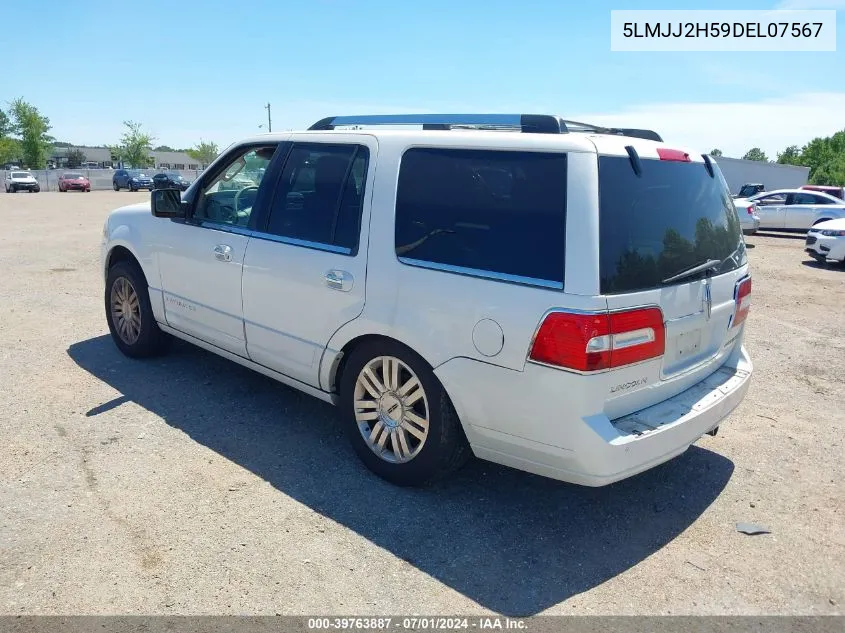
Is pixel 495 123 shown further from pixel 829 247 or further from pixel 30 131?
pixel 30 131

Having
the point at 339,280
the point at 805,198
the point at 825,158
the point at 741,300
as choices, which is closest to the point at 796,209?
the point at 805,198

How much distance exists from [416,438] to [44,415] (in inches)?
107

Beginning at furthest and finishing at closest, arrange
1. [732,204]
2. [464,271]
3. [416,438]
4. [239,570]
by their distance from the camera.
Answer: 1. [732,204]
2. [416,438]
3. [464,271]
4. [239,570]

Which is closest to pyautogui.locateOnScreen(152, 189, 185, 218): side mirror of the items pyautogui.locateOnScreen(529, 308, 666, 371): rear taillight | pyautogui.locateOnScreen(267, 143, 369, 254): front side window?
pyautogui.locateOnScreen(267, 143, 369, 254): front side window

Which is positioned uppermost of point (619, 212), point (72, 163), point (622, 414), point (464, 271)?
point (72, 163)

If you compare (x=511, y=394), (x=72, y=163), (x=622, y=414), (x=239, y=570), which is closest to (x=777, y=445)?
(x=622, y=414)

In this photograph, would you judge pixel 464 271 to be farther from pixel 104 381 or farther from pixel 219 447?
pixel 104 381

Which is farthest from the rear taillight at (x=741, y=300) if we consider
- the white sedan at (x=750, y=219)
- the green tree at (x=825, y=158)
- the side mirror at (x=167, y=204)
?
the green tree at (x=825, y=158)

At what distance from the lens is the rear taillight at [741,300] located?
12.4 feet

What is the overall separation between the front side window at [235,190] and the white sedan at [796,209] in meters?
21.5

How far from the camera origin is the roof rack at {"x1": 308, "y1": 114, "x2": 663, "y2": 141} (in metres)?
3.28

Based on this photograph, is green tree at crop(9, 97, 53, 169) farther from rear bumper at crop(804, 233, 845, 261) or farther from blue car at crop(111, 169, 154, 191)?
rear bumper at crop(804, 233, 845, 261)

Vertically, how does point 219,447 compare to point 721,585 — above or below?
above

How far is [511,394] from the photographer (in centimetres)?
308
